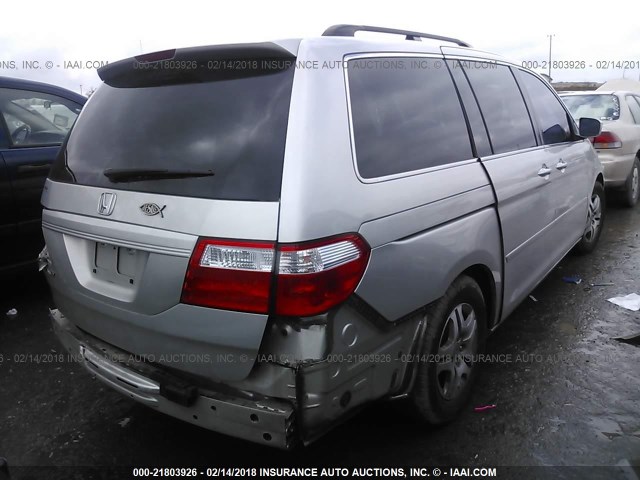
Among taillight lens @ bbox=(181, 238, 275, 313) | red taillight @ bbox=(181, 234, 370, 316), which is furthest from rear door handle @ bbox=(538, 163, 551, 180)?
taillight lens @ bbox=(181, 238, 275, 313)

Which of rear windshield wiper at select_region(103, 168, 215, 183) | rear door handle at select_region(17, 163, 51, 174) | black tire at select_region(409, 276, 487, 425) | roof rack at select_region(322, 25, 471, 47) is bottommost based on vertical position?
black tire at select_region(409, 276, 487, 425)

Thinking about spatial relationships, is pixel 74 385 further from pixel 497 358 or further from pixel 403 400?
pixel 497 358

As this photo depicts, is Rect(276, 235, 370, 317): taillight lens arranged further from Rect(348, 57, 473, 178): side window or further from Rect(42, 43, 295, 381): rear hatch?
Rect(348, 57, 473, 178): side window

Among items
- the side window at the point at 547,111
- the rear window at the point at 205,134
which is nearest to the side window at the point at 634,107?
the side window at the point at 547,111

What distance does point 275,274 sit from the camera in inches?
65.2

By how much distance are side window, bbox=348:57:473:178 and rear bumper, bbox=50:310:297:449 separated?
933 millimetres

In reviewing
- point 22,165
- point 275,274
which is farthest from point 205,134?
point 22,165

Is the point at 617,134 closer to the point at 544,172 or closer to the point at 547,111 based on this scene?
the point at 547,111

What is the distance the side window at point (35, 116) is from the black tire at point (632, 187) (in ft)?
22.8

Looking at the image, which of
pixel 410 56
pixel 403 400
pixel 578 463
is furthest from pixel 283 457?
pixel 410 56

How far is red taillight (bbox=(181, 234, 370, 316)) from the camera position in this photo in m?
1.65

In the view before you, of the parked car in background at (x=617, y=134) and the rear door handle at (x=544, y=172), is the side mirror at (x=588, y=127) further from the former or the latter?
the parked car in background at (x=617, y=134)

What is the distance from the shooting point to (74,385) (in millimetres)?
3031

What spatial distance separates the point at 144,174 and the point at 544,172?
8.47ft
